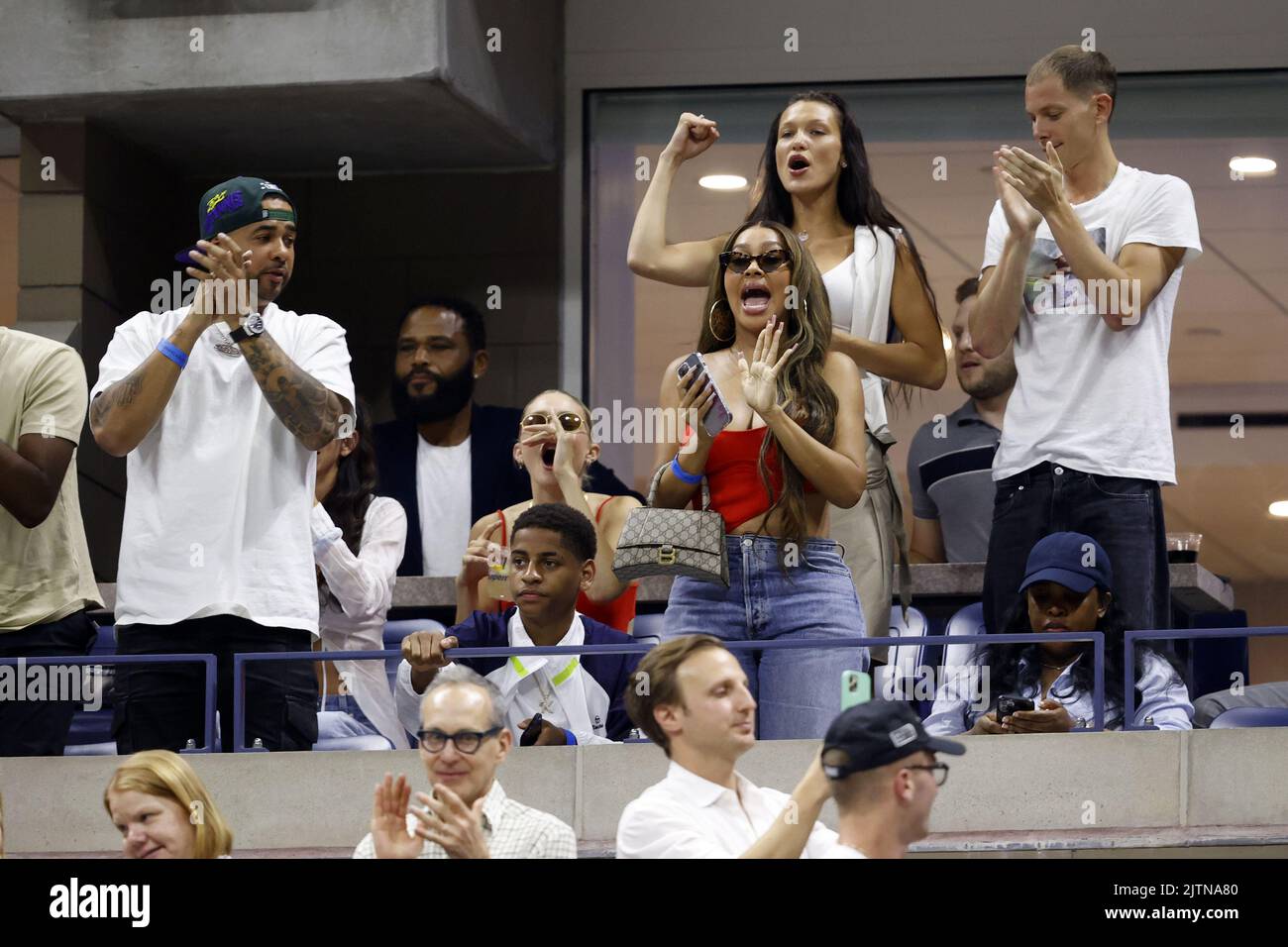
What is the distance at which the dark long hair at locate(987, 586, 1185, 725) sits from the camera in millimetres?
6441

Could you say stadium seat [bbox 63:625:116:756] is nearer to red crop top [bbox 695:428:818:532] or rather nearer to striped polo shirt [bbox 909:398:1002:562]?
red crop top [bbox 695:428:818:532]

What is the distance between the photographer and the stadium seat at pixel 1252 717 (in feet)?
21.8

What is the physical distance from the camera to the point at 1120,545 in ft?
21.0

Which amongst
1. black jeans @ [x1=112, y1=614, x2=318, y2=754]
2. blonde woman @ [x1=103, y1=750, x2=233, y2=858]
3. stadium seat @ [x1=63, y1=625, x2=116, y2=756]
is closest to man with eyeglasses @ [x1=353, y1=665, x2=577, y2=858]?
blonde woman @ [x1=103, y1=750, x2=233, y2=858]

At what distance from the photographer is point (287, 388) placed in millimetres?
6363

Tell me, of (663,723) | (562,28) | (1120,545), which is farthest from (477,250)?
(663,723)

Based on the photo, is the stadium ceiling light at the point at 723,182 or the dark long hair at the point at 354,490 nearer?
the dark long hair at the point at 354,490

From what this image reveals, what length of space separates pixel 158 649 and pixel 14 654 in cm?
55

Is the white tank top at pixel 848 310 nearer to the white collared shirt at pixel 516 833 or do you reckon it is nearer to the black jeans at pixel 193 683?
the black jeans at pixel 193 683

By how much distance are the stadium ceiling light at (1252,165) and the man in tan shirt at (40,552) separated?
5523mm

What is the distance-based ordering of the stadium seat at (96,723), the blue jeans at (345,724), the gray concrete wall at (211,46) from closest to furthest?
the blue jeans at (345,724), the stadium seat at (96,723), the gray concrete wall at (211,46)

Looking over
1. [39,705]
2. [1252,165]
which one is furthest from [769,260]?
[1252,165]

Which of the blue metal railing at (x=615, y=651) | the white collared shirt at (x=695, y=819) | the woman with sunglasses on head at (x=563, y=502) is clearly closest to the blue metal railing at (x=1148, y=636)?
the blue metal railing at (x=615, y=651)
